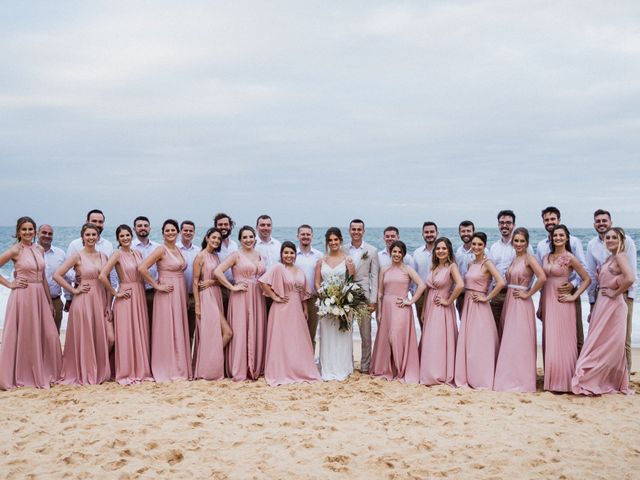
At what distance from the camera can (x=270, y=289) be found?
784 cm

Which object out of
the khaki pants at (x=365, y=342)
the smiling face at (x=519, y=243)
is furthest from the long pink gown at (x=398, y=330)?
the smiling face at (x=519, y=243)

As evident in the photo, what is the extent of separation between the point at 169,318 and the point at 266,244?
1.74 metres

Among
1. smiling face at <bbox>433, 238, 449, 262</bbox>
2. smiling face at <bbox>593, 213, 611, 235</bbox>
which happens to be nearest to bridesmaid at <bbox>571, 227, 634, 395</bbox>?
smiling face at <bbox>593, 213, 611, 235</bbox>

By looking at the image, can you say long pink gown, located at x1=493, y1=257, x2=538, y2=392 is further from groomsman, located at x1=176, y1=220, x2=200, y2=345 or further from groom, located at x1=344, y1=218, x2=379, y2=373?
groomsman, located at x1=176, y1=220, x2=200, y2=345

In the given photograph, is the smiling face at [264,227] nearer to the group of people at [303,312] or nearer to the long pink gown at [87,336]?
the group of people at [303,312]

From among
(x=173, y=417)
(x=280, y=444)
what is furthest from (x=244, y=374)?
(x=280, y=444)

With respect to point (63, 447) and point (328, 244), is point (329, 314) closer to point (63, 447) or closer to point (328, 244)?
point (328, 244)

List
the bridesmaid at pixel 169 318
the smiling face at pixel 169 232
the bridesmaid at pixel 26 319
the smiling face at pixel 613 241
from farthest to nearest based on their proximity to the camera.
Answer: the bridesmaid at pixel 169 318 → the smiling face at pixel 169 232 → the bridesmaid at pixel 26 319 → the smiling face at pixel 613 241

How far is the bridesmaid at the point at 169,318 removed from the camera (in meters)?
7.83

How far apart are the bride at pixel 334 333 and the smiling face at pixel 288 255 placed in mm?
366

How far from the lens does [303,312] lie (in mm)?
8023

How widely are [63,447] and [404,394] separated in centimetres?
368

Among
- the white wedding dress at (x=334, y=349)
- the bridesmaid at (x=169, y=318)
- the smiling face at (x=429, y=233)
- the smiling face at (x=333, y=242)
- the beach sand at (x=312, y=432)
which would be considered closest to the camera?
the beach sand at (x=312, y=432)

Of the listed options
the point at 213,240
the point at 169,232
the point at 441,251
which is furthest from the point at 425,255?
the point at 169,232
